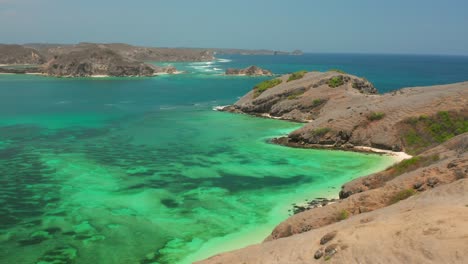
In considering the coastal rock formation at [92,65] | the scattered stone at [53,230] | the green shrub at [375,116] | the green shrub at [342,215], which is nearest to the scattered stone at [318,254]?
the green shrub at [342,215]

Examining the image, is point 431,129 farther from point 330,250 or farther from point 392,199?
point 330,250

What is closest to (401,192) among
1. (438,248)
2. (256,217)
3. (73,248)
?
(256,217)

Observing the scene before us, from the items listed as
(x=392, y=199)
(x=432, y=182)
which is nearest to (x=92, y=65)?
(x=392, y=199)

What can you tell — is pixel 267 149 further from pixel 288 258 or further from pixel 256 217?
pixel 288 258

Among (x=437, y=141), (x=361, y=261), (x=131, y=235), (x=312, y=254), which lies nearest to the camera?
(x=361, y=261)

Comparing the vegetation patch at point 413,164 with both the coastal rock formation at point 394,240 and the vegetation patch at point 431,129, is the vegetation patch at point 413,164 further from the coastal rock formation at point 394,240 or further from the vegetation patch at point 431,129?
the vegetation patch at point 431,129
